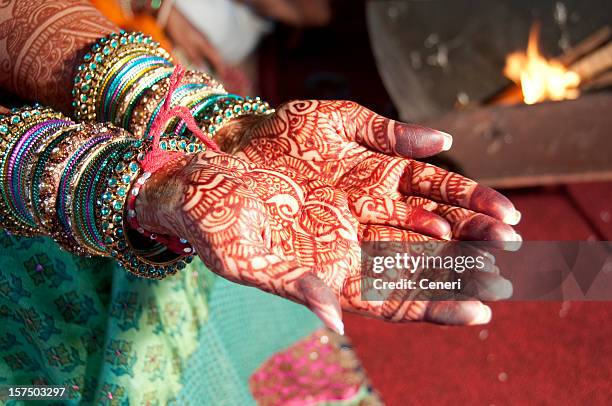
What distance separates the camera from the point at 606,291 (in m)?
1.34

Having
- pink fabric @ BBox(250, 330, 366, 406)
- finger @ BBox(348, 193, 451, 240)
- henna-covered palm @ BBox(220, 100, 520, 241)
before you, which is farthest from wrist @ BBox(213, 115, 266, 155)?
pink fabric @ BBox(250, 330, 366, 406)

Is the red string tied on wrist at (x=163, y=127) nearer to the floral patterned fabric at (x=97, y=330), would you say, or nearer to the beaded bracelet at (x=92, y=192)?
the beaded bracelet at (x=92, y=192)

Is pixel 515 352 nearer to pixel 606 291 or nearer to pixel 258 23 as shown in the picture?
pixel 606 291

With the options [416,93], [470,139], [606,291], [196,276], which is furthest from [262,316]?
[416,93]

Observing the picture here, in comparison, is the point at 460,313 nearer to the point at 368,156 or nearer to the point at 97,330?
the point at 368,156

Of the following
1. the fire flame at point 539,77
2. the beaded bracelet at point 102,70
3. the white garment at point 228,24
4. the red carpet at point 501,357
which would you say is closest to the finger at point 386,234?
the beaded bracelet at point 102,70

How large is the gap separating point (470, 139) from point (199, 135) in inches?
49.3

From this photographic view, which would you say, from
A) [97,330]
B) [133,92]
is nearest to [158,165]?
[133,92]

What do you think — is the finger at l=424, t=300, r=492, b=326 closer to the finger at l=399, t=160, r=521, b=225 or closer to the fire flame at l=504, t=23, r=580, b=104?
the finger at l=399, t=160, r=521, b=225

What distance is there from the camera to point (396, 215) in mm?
1031

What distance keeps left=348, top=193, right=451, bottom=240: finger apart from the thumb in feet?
0.83

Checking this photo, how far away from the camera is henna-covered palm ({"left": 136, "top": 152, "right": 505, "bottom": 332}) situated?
0.82 m

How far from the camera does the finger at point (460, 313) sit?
827 millimetres

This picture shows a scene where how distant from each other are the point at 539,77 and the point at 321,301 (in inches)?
75.9
